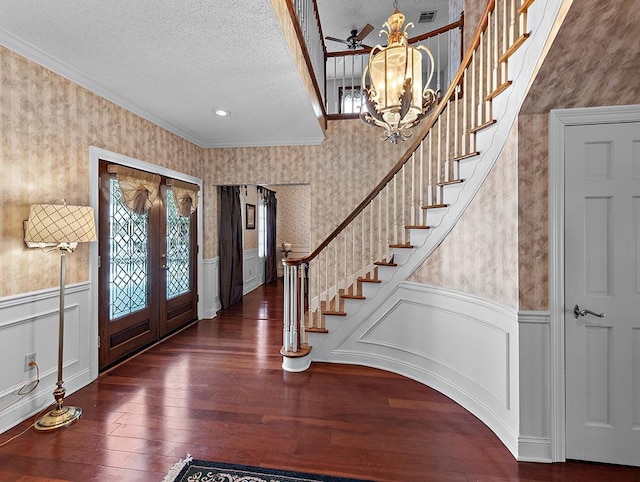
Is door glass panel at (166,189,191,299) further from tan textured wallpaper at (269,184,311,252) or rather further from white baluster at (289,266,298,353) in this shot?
tan textured wallpaper at (269,184,311,252)

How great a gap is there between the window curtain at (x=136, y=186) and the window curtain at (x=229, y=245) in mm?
1534

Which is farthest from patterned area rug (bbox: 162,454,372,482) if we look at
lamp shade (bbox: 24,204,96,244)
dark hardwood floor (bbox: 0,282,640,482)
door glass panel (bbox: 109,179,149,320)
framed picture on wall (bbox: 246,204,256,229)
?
framed picture on wall (bbox: 246,204,256,229)

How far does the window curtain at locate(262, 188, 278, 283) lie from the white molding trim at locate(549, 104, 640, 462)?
686 centimetres

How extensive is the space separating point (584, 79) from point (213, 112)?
3.36m

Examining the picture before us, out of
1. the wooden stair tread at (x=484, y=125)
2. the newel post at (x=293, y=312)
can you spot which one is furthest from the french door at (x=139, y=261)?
the wooden stair tread at (x=484, y=125)

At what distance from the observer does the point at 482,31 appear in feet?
7.73

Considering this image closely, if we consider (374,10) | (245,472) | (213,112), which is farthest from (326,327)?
(374,10)

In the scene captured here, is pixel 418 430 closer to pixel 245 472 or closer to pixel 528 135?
pixel 245 472

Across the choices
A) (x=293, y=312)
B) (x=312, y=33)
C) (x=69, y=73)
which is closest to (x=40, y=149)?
(x=69, y=73)

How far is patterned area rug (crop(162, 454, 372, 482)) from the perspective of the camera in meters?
1.78

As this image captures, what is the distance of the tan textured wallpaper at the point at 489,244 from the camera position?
78.7 inches

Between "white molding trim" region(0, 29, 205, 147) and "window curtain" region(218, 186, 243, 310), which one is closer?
"white molding trim" region(0, 29, 205, 147)

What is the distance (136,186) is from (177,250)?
121 cm

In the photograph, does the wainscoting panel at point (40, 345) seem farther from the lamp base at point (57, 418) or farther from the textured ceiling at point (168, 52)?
the textured ceiling at point (168, 52)
